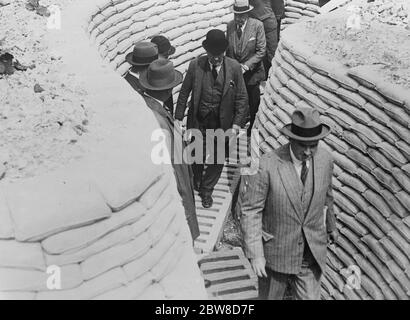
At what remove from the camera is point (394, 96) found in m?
3.71

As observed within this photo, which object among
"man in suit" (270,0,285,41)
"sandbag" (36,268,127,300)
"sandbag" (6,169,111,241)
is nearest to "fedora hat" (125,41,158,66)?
"sandbag" (6,169,111,241)

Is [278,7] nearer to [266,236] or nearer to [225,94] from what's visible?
[225,94]

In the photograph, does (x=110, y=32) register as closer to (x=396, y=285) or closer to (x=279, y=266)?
(x=279, y=266)

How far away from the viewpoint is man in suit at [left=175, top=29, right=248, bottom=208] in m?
4.92

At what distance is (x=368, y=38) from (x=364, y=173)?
140cm

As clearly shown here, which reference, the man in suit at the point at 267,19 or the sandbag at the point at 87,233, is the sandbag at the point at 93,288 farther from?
the man in suit at the point at 267,19

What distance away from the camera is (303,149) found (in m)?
3.26

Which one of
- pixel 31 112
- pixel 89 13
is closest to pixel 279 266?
pixel 31 112

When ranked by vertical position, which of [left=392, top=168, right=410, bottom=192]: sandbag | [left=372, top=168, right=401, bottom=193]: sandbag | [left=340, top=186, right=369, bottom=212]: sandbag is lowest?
[left=340, top=186, right=369, bottom=212]: sandbag

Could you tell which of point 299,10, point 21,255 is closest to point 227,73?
point 21,255

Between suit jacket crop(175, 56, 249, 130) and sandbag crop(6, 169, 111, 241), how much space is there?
2536 millimetres

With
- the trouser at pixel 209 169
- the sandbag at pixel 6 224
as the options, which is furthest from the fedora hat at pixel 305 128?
the trouser at pixel 209 169

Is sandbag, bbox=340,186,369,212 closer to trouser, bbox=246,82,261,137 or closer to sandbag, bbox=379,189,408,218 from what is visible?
sandbag, bbox=379,189,408,218

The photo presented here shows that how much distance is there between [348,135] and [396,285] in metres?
1.05
